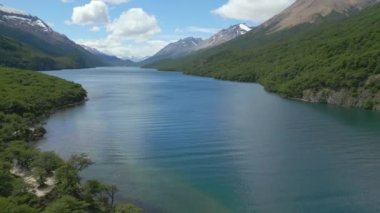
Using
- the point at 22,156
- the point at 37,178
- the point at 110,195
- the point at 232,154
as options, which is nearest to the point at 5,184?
the point at 37,178

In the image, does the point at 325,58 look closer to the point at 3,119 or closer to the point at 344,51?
the point at 344,51

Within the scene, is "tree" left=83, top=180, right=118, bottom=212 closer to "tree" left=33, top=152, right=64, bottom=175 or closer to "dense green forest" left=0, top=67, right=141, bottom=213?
"dense green forest" left=0, top=67, right=141, bottom=213

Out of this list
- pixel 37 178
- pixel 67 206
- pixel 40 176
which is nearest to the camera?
pixel 67 206

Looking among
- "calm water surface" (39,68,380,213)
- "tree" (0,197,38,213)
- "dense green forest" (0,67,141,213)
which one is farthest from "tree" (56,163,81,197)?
"tree" (0,197,38,213)

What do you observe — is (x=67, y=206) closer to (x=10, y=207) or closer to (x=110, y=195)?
(x=10, y=207)

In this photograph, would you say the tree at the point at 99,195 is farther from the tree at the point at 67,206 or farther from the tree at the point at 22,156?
the tree at the point at 22,156

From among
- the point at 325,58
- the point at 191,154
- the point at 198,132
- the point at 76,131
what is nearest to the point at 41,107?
the point at 76,131

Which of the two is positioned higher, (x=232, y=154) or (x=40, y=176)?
(x=40, y=176)
